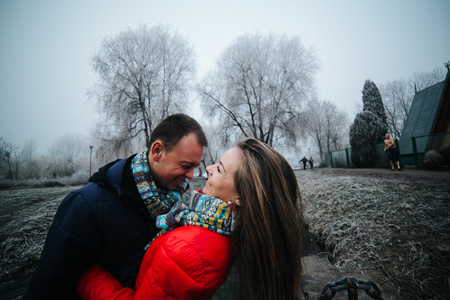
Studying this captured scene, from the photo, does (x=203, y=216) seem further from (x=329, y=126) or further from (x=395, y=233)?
(x=329, y=126)

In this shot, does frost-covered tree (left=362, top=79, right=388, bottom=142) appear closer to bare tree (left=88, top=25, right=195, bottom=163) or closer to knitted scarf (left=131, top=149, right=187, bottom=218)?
bare tree (left=88, top=25, right=195, bottom=163)

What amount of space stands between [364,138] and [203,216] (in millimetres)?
16317

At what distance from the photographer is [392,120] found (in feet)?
110

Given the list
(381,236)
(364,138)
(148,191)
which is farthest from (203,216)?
(364,138)

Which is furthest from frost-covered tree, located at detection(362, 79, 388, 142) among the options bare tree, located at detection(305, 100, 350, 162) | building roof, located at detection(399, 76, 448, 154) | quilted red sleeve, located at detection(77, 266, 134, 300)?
quilted red sleeve, located at detection(77, 266, 134, 300)

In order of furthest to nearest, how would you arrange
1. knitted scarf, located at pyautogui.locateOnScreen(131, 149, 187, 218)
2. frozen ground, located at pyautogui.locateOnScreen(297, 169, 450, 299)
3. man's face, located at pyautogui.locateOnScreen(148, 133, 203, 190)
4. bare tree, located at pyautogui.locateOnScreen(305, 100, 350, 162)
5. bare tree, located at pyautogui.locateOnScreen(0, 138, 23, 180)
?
1. bare tree, located at pyautogui.locateOnScreen(305, 100, 350, 162)
2. bare tree, located at pyautogui.locateOnScreen(0, 138, 23, 180)
3. frozen ground, located at pyautogui.locateOnScreen(297, 169, 450, 299)
4. man's face, located at pyautogui.locateOnScreen(148, 133, 203, 190)
5. knitted scarf, located at pyautogui.locateOnScreen(131, 149, 187, 218)

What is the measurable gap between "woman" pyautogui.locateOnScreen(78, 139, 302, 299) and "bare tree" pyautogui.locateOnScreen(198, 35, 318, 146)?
12.8 metres

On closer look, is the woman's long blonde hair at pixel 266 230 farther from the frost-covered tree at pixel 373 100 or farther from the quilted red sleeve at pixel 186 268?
the frost-covered tree at pixel 373 100

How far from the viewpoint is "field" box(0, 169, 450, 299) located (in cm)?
182

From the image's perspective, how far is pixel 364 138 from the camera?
13242 mm

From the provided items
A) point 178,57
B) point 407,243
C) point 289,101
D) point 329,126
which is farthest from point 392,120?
point 407,243

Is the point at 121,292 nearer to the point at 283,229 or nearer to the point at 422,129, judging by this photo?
the point at 283,229

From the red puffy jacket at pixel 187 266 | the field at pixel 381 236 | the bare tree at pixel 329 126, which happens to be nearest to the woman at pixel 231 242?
the red puffy jacket at pixel 187 266

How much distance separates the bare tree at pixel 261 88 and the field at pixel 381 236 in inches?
405
